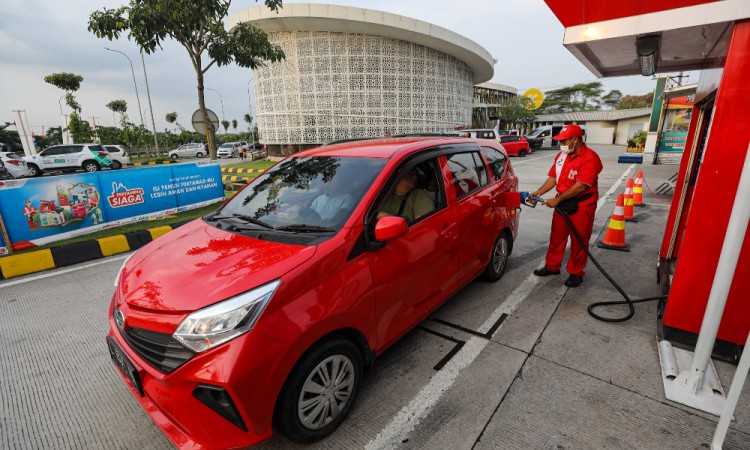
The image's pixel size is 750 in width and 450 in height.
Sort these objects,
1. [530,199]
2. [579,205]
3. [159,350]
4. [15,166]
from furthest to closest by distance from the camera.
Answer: [15,166] → [530,199] → [579,205] → [159,350]

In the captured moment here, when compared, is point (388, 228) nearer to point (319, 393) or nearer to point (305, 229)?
point (305, 229)

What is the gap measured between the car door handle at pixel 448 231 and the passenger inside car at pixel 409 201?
214mm

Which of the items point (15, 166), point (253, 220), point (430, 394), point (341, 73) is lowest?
point (430, 394)

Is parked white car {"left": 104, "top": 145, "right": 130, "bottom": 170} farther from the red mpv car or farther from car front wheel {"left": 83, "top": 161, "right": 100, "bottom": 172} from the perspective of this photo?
the red mpv car

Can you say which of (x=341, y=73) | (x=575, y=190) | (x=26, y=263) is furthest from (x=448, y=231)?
(x=341, y=73)

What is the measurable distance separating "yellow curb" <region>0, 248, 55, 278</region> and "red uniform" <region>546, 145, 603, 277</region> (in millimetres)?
6879

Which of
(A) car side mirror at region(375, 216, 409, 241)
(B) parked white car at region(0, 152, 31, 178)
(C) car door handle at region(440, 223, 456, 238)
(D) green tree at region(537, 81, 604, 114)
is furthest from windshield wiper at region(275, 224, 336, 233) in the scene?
(D) green tree at region(537, 81, 604, 114)

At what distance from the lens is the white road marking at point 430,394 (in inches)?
82.8

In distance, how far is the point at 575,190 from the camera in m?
3.71

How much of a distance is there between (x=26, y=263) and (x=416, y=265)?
5652mm

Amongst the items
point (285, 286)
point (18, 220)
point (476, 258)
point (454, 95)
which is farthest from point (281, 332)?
point (454, 95)

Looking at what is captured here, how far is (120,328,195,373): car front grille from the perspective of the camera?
1718mm

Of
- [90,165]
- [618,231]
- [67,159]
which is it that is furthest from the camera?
[90,165]

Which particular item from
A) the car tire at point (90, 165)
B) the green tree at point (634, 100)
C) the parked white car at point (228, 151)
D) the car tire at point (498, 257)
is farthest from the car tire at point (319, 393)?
the green tree at point (634, 100)
